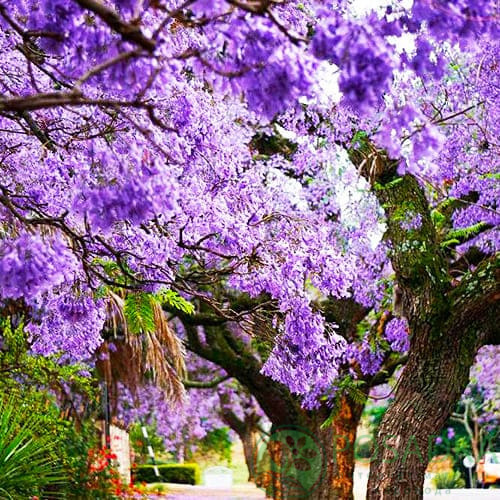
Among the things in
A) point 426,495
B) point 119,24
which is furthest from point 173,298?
point 426,495

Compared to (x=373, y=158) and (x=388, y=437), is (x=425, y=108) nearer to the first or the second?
(x=373, y=158)

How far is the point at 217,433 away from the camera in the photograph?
2955 centimetres

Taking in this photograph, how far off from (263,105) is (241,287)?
3.05m

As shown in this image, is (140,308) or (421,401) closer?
(140,308)

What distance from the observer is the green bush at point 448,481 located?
2446 cm

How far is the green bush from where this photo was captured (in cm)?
2446

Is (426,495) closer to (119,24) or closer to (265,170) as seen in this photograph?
(265,170)

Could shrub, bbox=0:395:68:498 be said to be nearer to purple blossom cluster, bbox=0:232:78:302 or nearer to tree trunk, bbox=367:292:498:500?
tree trunk, bbox=367:292:498:500

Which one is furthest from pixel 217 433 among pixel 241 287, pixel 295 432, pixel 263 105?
pixel 263 105

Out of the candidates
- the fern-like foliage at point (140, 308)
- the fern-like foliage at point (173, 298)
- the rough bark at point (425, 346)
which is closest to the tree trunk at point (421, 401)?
the rough bark at point (425, 346)

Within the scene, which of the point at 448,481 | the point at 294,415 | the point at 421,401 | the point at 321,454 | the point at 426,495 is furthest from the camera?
the point at 448,481

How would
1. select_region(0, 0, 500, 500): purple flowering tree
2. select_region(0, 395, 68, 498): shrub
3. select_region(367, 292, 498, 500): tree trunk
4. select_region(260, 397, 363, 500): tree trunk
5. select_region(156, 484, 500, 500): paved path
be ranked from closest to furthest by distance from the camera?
Answer: 1. select_region(0, 0, 500, 500): purple flowering tree
2. select_region(367, 292, 498, 500): tree trunk
3. select_region(0, 395, 68, 498): shrub
4. select_region(260, 397, 363, 500): tree trunk
5. select_region(156, 484, 500, 500): paved path

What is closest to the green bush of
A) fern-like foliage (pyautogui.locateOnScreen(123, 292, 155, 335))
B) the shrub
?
the shrub

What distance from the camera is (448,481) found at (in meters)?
24.6
